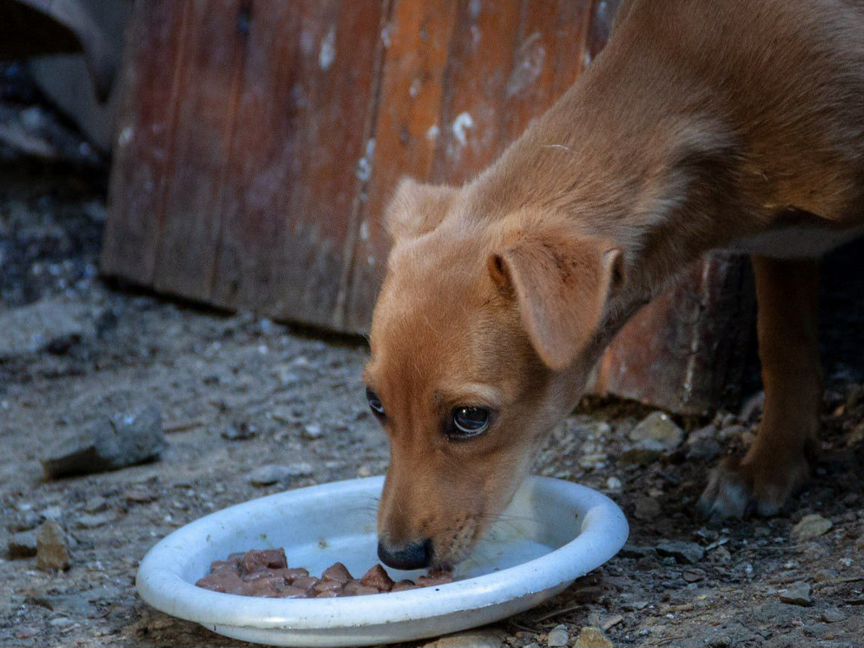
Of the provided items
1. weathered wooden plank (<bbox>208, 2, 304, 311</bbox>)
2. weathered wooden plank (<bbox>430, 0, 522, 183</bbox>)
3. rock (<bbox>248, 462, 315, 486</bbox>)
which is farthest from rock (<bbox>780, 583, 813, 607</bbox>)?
weathered wooden plank (<bbox>208, 2, 304, 311</bbox>)

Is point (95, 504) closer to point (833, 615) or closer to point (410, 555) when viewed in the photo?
point (410, 555)

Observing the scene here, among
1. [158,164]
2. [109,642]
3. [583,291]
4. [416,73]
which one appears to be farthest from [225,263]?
[583,291]

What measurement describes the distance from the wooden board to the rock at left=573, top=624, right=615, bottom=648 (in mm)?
1680

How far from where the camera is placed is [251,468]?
4.40m

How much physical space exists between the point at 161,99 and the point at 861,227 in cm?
397

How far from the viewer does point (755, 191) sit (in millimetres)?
3285

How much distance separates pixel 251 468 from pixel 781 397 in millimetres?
1864

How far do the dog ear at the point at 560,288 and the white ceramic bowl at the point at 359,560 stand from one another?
1.70 feet

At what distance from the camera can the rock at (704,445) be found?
4184 millimetres

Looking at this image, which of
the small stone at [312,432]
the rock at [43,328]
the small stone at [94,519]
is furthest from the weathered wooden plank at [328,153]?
the small stone at [94,519]

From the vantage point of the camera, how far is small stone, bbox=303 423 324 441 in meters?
4.71

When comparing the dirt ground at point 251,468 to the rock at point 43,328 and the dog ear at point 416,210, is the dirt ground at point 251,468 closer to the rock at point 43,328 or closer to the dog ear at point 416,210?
the rock at point 43,328

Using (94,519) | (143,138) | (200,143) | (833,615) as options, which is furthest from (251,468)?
(143,138)

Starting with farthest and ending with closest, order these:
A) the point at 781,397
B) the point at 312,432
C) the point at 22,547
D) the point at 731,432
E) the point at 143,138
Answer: the point at 143,138
the point at 312,432
the point at 731,432
the point at 781,397
the point at 22,547
